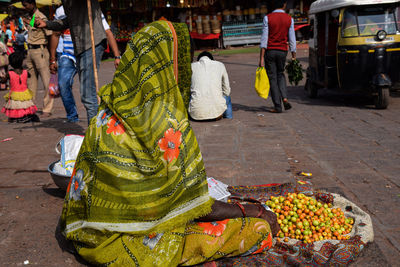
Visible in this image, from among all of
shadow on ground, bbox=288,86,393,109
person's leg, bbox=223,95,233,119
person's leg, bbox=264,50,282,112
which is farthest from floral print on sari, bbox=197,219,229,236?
shadow on ground, bbox=288,86,393,109

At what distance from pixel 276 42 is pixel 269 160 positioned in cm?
307

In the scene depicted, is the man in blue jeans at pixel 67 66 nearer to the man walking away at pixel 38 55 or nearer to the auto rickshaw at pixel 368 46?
the man walking away at pixel 38 55

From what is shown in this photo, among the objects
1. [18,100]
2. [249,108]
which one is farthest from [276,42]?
[18,100]

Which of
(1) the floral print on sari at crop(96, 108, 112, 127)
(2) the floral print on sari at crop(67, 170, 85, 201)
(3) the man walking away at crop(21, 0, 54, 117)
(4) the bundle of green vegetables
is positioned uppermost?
(3) the man walking away at crop(21, 0, 54, 117)

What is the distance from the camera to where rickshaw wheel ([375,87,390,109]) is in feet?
22.0

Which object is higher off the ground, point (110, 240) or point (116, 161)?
point (116, 161)


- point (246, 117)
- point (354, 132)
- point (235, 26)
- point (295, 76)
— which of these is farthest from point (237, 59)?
point (354, 132)

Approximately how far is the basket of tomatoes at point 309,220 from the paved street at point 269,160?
23 centimetres

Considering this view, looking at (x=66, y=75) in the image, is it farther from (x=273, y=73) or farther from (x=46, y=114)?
(x=273, y=73)

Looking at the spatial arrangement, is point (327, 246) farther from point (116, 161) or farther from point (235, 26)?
point (235, 26)

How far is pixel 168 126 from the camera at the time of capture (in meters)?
2.13

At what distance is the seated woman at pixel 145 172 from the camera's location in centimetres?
212

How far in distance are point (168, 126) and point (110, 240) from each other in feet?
2.37

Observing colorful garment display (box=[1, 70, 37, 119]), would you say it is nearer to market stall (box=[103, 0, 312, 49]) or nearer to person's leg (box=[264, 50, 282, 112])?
person's leg (box=[264, 50, 282, 112])
